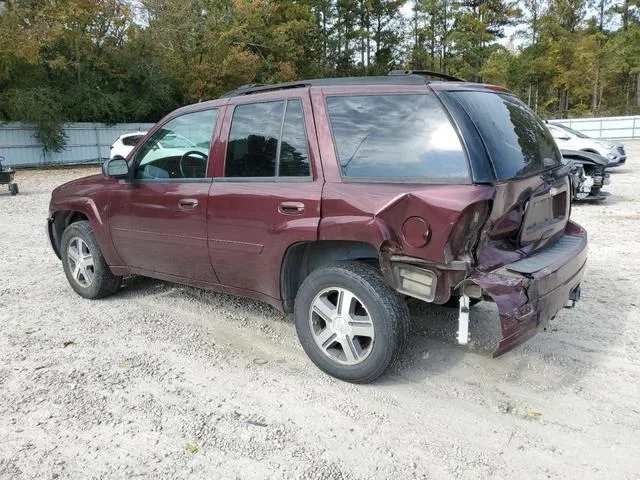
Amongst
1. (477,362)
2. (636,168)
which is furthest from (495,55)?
(477,362)

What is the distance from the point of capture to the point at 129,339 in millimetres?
4395

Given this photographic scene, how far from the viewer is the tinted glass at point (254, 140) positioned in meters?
3.92

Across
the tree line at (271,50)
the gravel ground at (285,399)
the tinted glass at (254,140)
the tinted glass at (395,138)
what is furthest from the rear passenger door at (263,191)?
the tree line at (271,50)

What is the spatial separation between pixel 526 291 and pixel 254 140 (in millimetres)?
2160

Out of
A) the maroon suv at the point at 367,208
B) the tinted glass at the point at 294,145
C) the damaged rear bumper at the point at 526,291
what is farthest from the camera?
the tinted glass at the point at 294,145

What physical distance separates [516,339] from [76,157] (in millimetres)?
27699

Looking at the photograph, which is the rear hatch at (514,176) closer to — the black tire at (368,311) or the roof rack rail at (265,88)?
the black tire at (368,311)

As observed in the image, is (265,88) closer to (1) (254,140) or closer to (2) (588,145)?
(1) (254,140)

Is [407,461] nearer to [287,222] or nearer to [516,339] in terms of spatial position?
[516,339]

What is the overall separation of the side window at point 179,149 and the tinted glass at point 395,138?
1202 mm

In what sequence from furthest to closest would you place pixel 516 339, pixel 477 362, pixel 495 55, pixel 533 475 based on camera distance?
pixel 495 55
pixel 477 362
pixel 516 339
pixel 533 475

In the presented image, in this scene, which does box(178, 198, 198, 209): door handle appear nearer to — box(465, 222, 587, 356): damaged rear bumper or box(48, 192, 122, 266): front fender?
box(48, 192, 122, 266): front fender

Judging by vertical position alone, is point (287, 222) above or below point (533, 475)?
above

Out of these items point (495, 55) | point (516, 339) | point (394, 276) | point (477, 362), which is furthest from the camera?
point (495, 55)
